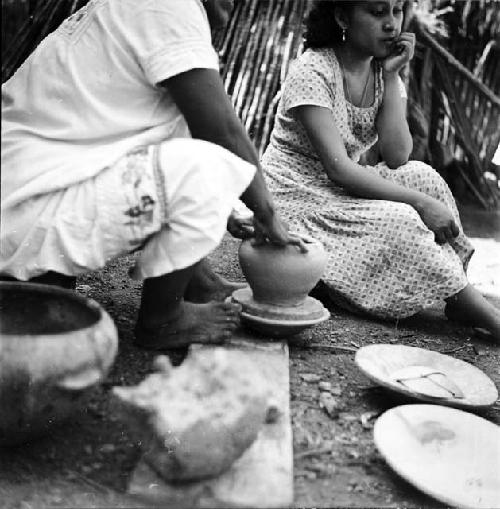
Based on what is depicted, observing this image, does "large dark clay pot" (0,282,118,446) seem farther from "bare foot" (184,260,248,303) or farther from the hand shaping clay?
"bare foot" (184,260,248,303)

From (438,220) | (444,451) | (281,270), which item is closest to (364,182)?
(438,220)

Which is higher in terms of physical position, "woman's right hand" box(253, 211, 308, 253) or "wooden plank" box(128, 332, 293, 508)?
"woman's right hand" box(253, 211, 308, 253)

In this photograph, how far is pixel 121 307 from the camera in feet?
10.2

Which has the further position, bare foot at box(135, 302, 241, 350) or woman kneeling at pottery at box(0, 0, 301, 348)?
bare foot at box(135, 302, 241, 350)

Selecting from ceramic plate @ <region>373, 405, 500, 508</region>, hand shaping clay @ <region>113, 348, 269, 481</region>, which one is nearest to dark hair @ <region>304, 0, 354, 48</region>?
ceramic plate @ <region>373, 405, 500, 508</region>

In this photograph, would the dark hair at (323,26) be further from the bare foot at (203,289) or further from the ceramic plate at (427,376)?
the ceramic plate at (427,376)

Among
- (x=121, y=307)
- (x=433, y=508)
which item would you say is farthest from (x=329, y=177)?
(x=433, y=508)

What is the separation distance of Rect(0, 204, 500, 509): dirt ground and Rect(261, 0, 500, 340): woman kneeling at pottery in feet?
0.67

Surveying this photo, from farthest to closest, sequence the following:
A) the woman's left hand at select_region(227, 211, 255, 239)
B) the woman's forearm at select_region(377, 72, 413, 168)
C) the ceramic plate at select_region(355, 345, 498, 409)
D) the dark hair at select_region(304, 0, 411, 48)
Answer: the woman's forearm at select_region(377, 72, 413, 168) < the dark hair at select_region(304, 0, 411, 48) < the woman's left hand at select_region(227, 211, 255, 239) < the ceramic plate at select_region(355, 345, 498, 409)

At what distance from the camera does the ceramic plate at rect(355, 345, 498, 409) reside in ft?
7.84

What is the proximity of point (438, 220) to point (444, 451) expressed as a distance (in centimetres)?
137

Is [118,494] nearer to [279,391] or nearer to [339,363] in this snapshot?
[279,391]

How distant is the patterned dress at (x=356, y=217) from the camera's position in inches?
126

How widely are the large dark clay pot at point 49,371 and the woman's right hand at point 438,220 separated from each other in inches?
70.6
